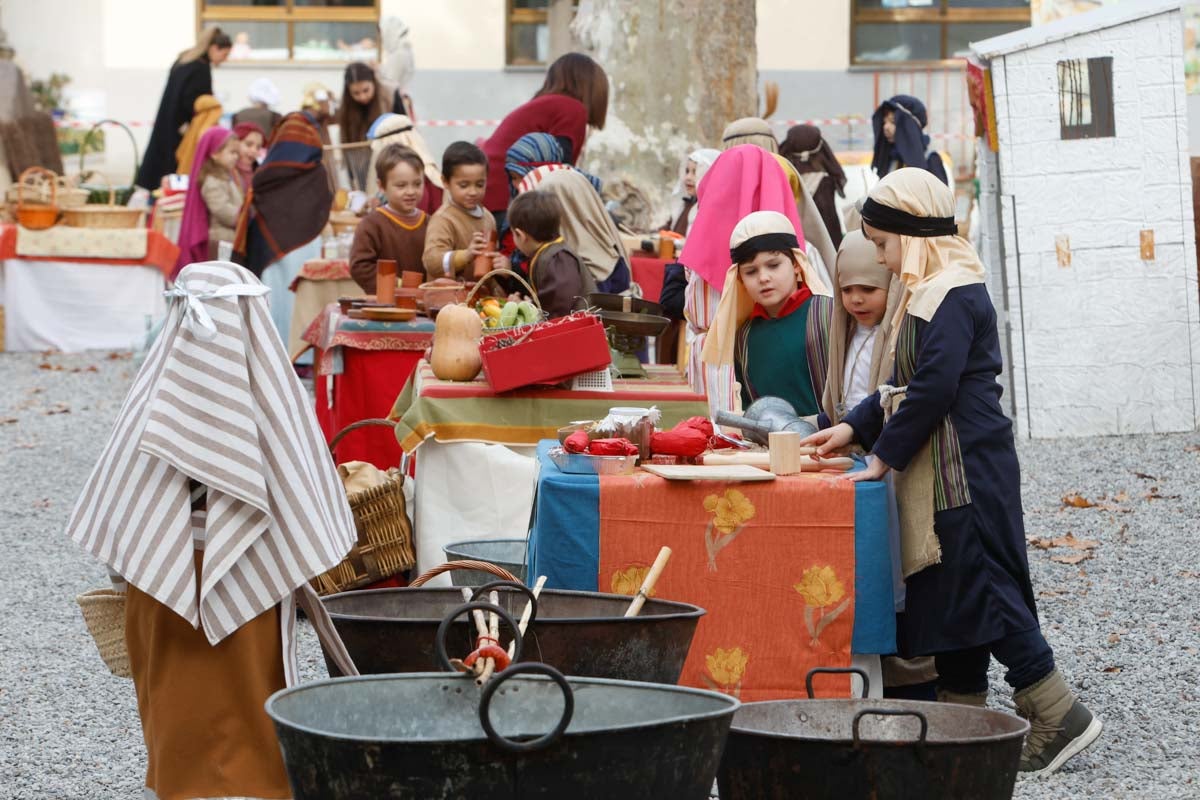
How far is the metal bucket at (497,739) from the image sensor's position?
8.66ft

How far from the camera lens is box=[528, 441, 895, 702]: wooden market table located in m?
4.17

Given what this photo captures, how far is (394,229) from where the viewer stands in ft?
26.5

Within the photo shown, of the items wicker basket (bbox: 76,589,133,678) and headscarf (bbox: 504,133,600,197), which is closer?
wicker basket (bbox: 76,589,133,678)

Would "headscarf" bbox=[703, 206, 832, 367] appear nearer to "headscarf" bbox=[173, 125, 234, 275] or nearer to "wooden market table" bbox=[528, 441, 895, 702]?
"wooden market table" bbox=[528, 441, 895, 702]

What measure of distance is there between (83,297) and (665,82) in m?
5.11

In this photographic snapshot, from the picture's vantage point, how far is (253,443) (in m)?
A: 3.38

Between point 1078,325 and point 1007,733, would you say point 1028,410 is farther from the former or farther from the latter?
point 1007,733

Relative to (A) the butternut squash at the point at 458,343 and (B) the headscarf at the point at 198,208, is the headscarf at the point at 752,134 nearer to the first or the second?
(A) the butternut squash at the point at 458,343

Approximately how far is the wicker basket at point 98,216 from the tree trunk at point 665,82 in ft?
12.6

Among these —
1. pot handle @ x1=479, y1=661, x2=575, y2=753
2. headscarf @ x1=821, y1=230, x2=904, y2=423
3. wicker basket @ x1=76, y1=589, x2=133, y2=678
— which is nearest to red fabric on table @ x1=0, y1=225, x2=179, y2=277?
headscarf @ x1=821, y1=230, x2=904, y2=423

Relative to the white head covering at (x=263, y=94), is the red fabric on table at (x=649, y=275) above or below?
below

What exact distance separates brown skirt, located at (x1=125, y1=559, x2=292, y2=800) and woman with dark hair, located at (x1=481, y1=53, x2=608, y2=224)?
5.42 meters

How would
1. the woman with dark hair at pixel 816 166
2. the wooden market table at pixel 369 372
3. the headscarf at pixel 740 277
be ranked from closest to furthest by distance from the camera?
the headscarf at pixel 740 277
the wooden market table at pixel 369 372
the woman with dark hair at pixel 816 166

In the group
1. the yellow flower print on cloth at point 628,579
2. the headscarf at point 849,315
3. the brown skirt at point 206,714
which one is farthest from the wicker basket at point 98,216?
the brown skirt at point 206,714
